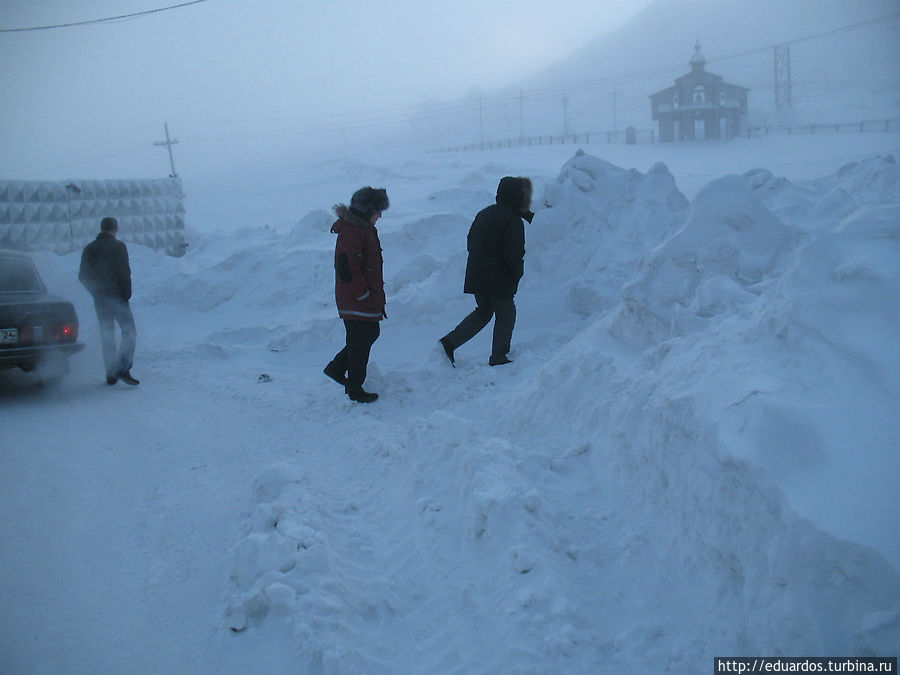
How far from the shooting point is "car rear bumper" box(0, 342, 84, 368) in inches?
238

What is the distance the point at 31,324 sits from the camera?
6.21 m

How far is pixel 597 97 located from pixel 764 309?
87.4 meters

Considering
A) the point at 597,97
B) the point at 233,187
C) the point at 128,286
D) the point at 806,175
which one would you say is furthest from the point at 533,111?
the point at 128,286

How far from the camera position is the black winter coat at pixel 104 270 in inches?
265

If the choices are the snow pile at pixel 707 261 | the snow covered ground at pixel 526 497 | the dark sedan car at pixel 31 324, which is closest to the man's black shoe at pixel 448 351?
the snow covered ground at pixel 526 497

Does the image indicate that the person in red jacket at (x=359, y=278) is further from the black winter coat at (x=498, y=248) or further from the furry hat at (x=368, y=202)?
the black winter coat at (x=498, y=248)

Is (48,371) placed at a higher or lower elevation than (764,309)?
lower

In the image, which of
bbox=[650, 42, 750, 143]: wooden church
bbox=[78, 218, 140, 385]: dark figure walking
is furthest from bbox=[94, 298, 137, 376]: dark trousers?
bbox=[650, 42, 750, 143]: wooden church

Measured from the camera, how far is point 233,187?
43906mm

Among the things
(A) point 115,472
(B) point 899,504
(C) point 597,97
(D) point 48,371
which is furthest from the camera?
(C) point 597,97

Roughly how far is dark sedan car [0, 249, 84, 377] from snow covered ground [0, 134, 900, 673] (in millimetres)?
361

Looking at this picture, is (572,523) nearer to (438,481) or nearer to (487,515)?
(487,515)

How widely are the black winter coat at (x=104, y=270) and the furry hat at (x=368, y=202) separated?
277cm

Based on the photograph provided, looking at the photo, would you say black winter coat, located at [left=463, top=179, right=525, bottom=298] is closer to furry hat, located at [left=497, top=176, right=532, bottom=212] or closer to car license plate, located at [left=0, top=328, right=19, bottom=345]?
furry hat, located at [left=497, top=176, right=532, bottom=212]
